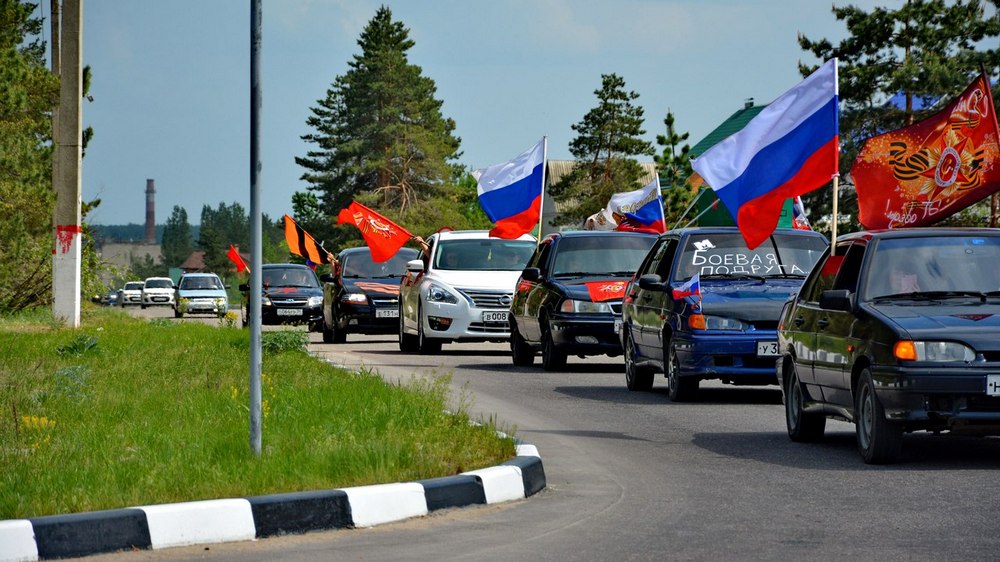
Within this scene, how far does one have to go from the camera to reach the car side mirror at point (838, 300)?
1094 cm

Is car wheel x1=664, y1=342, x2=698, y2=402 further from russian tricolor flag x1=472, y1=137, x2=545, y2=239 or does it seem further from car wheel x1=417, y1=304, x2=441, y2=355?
russian tricolor flag x1=472, y1=137, x2=545, y2=239

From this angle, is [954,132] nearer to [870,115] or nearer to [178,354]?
[178,354]

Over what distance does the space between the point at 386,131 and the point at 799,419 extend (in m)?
79.1

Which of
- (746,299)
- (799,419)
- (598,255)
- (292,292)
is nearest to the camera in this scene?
(799,419)

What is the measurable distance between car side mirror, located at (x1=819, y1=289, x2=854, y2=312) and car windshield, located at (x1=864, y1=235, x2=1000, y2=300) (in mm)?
196

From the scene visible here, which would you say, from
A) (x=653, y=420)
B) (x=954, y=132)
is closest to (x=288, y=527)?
(x=653, y=420)

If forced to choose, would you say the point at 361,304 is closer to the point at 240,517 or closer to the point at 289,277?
the point at 289,277

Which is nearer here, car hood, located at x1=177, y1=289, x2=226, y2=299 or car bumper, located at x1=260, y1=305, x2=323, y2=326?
car bumper, located at x1=260, y1=305, x2=323, y2=326

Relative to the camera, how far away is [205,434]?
10.4 metres

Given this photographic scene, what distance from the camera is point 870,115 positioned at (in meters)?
52.1

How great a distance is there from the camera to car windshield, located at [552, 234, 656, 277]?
2108cm

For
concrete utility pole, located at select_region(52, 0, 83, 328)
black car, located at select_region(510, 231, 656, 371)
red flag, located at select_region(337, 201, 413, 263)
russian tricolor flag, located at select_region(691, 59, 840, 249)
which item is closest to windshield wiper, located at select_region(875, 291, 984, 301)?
russian tricolor flag, located at select_region(691, 59, 840, 249)

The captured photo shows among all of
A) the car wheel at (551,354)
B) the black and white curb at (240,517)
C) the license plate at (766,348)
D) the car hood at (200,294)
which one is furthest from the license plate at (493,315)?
the car hood at (200,294)

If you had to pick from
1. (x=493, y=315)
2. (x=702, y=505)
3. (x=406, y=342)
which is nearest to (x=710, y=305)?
(x=702, y=505)
